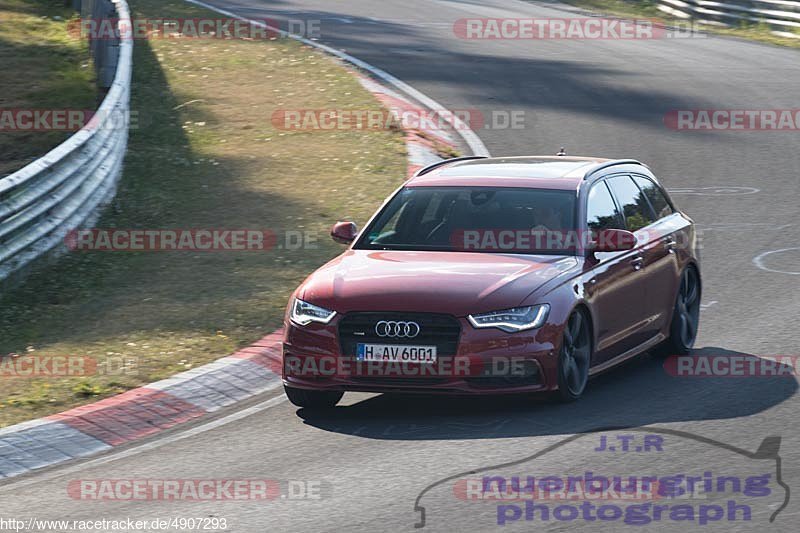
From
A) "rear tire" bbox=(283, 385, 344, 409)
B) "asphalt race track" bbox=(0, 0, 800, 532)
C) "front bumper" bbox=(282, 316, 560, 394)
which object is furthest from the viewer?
"rear tire" bbox=(283, 385, 344, 409)

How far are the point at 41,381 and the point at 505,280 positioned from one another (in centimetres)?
341

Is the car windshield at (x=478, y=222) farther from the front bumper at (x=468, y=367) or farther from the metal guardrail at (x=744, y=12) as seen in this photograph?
the metal guardrail at (x=744, y=12)

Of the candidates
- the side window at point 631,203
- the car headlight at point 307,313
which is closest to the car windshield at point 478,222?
the side window at point 631,203

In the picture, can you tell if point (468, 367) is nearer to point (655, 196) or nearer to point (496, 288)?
point (496, 288)

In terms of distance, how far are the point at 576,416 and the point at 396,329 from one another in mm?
1259

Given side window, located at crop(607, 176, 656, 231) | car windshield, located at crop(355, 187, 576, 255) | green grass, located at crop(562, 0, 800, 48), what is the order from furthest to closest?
green grass, located at crop(562, 0, 800, 48), side window, located at crop(607, 176, 656, 231), car windshield, located at crop(355, 187, 576, 255)

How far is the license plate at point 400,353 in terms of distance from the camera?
9.13 meters

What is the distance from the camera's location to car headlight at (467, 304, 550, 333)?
29.9 feet

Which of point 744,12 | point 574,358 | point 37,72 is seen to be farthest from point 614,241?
point 744,12

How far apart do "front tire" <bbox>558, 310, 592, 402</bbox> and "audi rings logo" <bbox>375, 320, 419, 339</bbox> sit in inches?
37.4

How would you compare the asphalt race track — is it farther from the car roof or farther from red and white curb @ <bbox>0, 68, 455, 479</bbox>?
the car roof

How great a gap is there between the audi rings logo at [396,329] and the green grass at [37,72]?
31.4 ft

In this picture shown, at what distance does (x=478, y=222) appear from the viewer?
10.3 metres

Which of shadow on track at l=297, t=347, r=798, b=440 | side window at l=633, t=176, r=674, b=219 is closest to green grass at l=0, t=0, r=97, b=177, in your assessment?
side window at l=633, t=176, r=674, b=219
